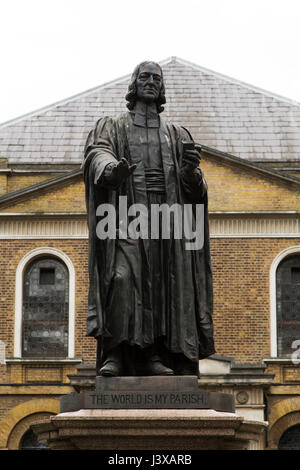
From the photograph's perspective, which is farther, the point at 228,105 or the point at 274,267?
the point at 228,105

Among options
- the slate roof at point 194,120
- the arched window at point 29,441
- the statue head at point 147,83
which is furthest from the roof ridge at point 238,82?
the statue head at point 147,83

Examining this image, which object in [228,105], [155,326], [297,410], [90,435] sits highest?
[228,105]

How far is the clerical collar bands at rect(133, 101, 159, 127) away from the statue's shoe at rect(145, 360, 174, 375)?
1.70m

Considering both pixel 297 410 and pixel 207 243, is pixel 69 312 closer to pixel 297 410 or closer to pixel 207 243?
pixel 297 410

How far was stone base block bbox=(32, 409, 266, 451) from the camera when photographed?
22.5ft

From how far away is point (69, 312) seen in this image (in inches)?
1024

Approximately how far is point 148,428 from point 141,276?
1125mm

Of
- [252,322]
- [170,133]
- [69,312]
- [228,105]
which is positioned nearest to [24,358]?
[69,312]

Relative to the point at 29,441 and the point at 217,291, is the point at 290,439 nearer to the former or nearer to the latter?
the point at 217,291

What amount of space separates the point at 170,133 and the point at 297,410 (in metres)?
18.1

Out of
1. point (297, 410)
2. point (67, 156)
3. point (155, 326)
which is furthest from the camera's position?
point (67, 156)

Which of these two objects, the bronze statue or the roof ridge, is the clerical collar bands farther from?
the roof ridge

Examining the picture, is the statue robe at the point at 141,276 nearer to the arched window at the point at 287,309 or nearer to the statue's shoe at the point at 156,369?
the statue's shoe at the point at 156,369

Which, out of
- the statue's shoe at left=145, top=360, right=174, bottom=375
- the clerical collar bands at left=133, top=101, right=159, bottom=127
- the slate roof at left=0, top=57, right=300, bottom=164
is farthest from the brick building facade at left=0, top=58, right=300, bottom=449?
the statue's shoe at left=145, top=360, right=174, bottom=375
